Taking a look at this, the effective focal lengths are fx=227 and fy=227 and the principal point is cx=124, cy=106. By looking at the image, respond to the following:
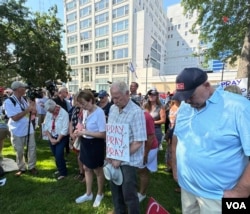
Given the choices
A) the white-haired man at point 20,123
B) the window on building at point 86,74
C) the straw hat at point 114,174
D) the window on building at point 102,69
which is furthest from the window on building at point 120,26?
the straw hat at point 114,174

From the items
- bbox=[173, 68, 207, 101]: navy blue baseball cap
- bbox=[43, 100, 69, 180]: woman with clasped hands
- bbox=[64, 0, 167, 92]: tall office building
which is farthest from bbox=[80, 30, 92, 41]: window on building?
bbox=[173, 68, 207, 101]: navy blue baseball cap

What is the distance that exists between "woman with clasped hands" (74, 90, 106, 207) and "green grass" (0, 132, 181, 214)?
0.43m

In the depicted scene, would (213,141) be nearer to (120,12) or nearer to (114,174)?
(114,174)

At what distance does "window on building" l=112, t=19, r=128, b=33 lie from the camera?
166 ft

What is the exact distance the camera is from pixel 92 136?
3.40 m

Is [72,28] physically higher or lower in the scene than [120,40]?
higher

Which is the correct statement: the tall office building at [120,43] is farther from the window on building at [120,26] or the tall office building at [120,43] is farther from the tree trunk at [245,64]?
the tree trunk at [245,64]

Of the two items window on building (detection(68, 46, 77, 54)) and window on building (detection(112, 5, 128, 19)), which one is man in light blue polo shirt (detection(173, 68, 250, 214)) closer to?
window on building (detection(112, 5, 128, 19))

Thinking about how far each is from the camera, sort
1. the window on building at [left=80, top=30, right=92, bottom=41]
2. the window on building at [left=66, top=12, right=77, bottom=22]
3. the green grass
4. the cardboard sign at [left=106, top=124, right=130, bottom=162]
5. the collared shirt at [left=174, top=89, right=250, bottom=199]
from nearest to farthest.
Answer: the collared shirt at [left=174, top=89, right=250, bottom=199], the cardboard sign at [left=106, top=124, right=130, bottom=162], the green grass, the window on building at [left=80, top=30, right=92, bottom=41], the window on building at [left=66, top=12, right=77, bottom=22]

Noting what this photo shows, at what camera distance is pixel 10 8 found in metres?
14.3

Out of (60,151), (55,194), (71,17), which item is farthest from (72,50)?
(55,194)

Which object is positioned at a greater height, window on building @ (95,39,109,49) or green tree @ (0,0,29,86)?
window on building @ (95,39,109,49)

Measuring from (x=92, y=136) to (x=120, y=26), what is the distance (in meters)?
51.6

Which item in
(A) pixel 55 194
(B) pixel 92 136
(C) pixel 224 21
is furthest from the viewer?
(C) pixel 224 21
